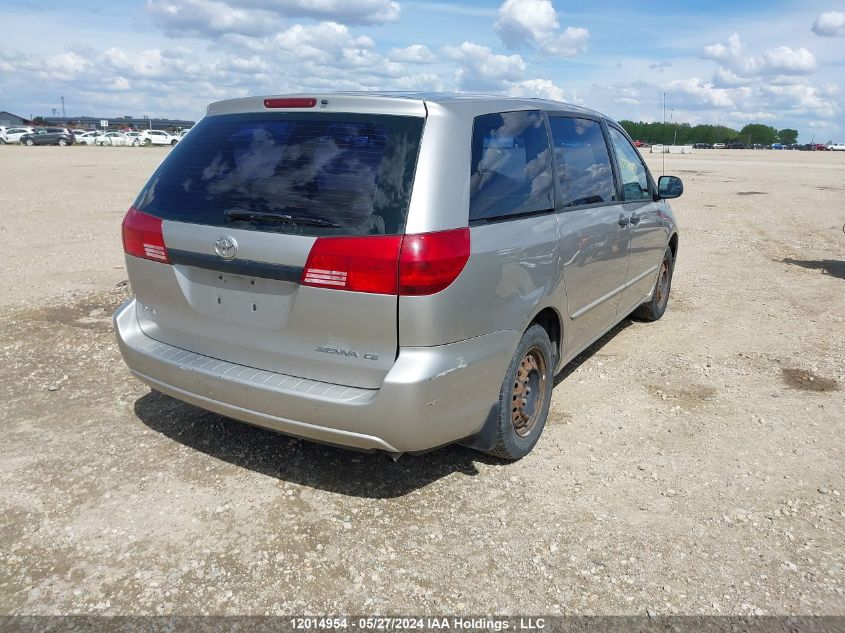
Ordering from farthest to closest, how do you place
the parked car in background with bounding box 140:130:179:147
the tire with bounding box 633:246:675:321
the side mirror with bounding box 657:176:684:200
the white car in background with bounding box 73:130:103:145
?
the parked car in background with bounding box 140:130:179:147 → the white car in background with bounding box 73:130:103:145 → the tire with bounding box 633:246:675:321 → the side mirror with bounding box 657:176:684:200

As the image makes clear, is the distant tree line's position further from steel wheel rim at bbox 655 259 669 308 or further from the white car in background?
steel wheel rim at bbox 655 259 669 308

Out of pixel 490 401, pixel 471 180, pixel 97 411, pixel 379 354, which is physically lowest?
pixel 97 411

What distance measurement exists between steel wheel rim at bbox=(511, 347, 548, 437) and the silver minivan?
0.06ft

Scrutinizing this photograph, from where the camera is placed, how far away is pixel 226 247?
308 centimetres

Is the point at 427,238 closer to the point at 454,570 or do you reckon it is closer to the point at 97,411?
the point at 454,570

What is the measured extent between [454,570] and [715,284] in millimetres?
6626

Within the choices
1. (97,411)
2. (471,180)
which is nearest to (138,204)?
(97,411)

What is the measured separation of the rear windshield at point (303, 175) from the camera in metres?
2.89

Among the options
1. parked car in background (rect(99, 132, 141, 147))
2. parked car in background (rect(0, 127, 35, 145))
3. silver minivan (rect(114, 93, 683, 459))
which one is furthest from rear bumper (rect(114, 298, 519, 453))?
parked car in background (rect(0, 127, 35, 145))

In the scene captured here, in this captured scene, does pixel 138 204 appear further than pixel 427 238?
Yes

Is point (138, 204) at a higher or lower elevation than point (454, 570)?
higher

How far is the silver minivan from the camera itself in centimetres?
288

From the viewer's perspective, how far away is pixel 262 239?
3002 mm

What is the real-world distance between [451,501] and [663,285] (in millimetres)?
4225
